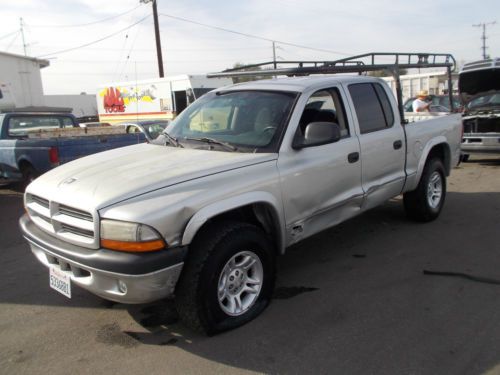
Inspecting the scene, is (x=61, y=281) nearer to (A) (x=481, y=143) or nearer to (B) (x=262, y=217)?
(B) (x=262, y=217)

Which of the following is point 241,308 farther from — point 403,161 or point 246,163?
point 403,161

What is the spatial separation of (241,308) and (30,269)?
8.67 feet

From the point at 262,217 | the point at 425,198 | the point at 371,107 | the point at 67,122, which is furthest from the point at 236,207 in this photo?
the point at 67,122

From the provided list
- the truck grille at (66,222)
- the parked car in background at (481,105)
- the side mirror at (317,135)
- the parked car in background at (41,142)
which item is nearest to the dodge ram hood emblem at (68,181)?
the truck grille at (66,222)

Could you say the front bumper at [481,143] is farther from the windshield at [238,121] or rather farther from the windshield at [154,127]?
the windshield at [238,121]

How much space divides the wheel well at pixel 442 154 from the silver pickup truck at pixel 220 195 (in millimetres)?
1093

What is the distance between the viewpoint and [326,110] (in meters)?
4.56

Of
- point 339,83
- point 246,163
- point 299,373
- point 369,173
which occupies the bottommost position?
point 299,373

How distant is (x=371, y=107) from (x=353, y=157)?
0.79 m

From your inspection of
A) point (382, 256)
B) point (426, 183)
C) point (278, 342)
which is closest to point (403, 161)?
point (426, 183)

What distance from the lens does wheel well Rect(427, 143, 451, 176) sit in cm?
593

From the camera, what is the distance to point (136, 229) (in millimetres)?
2812

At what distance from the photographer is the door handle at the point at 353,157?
4.31 metres

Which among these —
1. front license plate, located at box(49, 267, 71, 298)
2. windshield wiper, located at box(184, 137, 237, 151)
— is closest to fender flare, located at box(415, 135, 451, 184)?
windshield wiper, located at box(184, 137, 237, 151)
